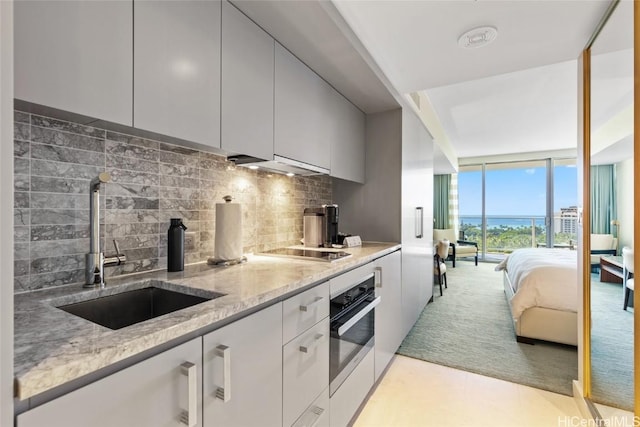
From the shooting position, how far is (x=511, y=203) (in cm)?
755

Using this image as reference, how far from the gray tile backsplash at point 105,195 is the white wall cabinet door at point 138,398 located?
68cm

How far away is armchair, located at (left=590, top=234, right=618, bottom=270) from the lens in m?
1.65

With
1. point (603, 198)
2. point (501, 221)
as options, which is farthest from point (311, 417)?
point (501, 221)

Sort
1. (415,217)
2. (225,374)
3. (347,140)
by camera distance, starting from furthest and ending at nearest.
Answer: (415,217), (347,140), (225,374)

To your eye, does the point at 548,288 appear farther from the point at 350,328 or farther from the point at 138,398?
the point at 138,398

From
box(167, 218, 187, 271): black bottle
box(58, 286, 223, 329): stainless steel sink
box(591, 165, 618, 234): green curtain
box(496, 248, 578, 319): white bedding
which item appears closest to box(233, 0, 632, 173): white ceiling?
box(591, 165, 618, 234): green curtain

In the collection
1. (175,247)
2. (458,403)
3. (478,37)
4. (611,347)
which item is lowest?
(458,403)

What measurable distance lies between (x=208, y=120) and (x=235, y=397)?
1.03 m

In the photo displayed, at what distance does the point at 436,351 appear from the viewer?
8.68 ft

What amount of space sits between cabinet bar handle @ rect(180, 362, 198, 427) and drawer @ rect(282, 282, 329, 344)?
43cm

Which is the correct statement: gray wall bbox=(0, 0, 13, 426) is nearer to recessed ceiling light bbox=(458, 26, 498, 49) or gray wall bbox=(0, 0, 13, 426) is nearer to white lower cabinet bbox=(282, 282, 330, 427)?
white lower cabinet bbox=(282, 282, 330, 427)

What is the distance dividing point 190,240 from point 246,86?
83cm

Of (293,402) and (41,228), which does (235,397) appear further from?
(41,228)

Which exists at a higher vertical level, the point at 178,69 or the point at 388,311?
the point at 178,69
